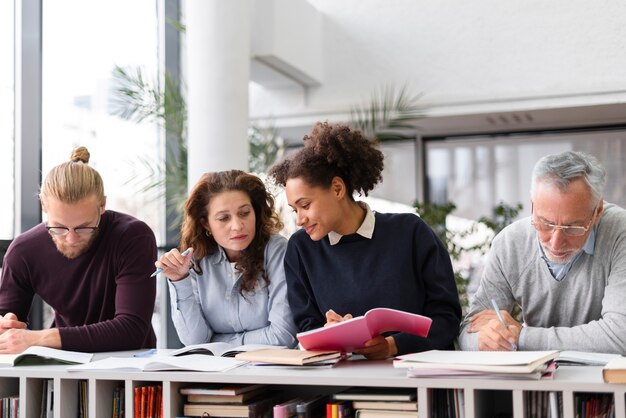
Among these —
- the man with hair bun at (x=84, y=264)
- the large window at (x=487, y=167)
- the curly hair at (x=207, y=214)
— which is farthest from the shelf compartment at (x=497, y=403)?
the large window at (x=487, y=167)

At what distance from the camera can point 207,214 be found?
2891mm

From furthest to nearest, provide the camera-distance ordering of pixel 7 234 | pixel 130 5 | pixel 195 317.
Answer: pixel 130 5 → pixel 7 234 → pixel 195 317

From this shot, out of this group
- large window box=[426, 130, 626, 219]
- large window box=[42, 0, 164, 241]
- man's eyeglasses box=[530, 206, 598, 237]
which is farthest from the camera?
large window box=[426, 130, 626, 219]

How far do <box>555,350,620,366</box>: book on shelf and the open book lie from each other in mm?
1348

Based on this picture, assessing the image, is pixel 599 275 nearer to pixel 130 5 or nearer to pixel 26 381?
pixel 26 381

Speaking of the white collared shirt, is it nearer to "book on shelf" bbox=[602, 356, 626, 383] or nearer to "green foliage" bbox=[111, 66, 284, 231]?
"book on shelf" bbox=[602, 356, 626, 383]

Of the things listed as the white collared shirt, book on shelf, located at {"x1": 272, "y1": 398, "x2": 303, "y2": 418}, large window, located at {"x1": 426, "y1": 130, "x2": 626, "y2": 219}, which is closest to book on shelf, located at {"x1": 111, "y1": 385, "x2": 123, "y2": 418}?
book on shelf, located at {"x1": 272, "y1": 398, "x2": 303, "y2": 418}

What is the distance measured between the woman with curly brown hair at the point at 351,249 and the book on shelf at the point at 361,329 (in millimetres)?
242

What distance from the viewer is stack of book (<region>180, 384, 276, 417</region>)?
2.14 m

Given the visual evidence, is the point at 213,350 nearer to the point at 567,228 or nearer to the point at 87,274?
Answer: the point at 87,274

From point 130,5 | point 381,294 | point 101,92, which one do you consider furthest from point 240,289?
point 130,5

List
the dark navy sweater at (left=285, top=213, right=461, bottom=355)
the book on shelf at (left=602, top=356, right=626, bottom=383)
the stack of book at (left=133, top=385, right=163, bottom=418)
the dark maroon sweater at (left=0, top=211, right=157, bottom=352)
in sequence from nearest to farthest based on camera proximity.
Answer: the book on shelf at (left=602, top=356, right=626, bottom=383) → the stack of book at (left=133, top=385, right=163, bottom=418) → the dark navy sweater at (left=285, top=213, right=461, bottom=355) → the dark maroon sweater at (left=0, top=211, right=157, bottom=352)

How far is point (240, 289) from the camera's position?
2.83 metres

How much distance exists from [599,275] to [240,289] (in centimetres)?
118
